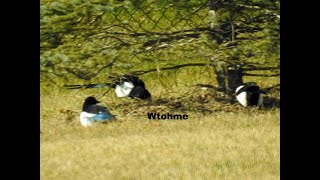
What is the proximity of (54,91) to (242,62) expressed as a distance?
1.91 meters

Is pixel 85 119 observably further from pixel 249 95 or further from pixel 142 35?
pixel 249 95

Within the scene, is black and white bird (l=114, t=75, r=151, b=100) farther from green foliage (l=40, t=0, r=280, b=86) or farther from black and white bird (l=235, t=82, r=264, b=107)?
black and white bird (l=235, t=82, r=264, b=107)

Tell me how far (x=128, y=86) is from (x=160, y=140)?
0.78m

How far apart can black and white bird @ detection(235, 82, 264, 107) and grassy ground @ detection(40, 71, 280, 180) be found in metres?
0.09

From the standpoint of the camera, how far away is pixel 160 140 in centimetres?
434

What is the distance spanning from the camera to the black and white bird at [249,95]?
4949mm

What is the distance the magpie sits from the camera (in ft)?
15.3

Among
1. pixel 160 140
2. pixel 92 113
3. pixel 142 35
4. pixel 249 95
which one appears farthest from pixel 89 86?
pixel 249 95

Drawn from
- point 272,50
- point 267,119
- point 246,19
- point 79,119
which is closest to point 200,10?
point 246,19

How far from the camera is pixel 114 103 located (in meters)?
4.82

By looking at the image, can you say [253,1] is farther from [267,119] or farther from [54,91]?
[54,91]

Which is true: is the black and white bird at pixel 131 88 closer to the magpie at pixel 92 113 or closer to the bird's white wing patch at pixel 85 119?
the magpie at pixel 92 113

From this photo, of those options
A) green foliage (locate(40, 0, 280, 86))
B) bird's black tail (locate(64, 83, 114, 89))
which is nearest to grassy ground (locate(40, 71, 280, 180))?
bird's black tail (locate(64, 83, 114, 89))

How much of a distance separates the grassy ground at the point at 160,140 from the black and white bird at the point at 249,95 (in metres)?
0.09
